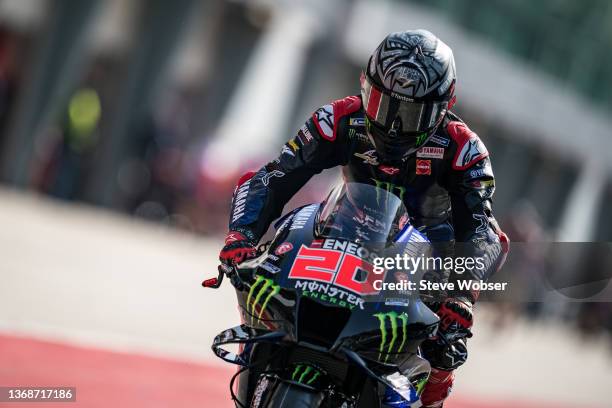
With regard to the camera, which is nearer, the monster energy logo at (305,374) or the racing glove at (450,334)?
the monster energy logo at (305,374)

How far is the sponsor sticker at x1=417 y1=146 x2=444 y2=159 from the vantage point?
544 centimetres

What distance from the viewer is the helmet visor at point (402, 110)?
509 cm

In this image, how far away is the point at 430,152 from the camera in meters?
5.45

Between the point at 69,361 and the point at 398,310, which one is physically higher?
the point at 398,310

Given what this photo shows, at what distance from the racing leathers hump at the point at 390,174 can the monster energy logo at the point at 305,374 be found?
3.18 feet

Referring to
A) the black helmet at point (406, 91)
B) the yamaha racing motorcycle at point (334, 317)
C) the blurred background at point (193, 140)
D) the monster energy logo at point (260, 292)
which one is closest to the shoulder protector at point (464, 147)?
the black helmet at point (406, 91)

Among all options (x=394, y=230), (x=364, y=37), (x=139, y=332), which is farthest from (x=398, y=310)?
(x=364, y=37)

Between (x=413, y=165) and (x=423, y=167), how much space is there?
2.0 inches

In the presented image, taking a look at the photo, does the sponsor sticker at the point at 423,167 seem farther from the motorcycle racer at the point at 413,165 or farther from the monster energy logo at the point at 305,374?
the monster energy logo at the point at 305,374

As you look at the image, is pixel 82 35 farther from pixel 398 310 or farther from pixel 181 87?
pixel 398 310

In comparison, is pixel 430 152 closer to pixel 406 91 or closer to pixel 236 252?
pixel 406 91

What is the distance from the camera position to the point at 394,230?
187 inches

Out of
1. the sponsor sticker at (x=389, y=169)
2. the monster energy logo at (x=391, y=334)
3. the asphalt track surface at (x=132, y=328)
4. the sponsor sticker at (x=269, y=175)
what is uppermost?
the sponsor sticker at (x=389, y=169)

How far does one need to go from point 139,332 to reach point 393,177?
19.4 ft
